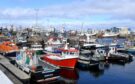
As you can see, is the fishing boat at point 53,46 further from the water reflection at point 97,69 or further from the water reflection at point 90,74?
the water reflection at point 90,74

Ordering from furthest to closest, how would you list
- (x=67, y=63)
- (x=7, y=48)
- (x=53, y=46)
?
(x=53, y=46), (x=7, y=48), (x=67, y=63)

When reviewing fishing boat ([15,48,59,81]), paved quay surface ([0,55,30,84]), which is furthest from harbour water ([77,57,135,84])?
paved quay surface ([0,55,30,84])

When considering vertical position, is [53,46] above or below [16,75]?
above

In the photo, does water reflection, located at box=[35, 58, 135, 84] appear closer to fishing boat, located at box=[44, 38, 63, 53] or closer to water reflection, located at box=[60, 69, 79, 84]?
water reflection, located at box=[60, 69, 79, 84]

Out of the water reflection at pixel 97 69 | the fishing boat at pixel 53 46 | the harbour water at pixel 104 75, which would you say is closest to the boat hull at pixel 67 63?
the harbour water at pixel 104 75

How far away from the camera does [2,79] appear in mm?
13242

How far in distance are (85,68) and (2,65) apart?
40.1 feet

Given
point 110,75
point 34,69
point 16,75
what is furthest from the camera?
point 110,75

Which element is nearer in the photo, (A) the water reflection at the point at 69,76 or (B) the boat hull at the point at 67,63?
(A) the water reflection at the point at 69,76

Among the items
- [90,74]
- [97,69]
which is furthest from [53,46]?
[90,74]

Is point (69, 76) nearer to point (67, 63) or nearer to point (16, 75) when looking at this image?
point (67, 63)

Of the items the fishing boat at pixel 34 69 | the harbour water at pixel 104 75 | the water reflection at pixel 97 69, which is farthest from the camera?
the water reflection at pixel 97 69

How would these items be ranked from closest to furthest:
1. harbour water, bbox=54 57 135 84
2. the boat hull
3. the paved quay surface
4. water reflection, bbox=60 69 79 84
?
the paved quay surface
water reflection, bbox=60 69 79 84
harbour water, bbox=54 57 135 84
the boat hull

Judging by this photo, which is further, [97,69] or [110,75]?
[97,69]
